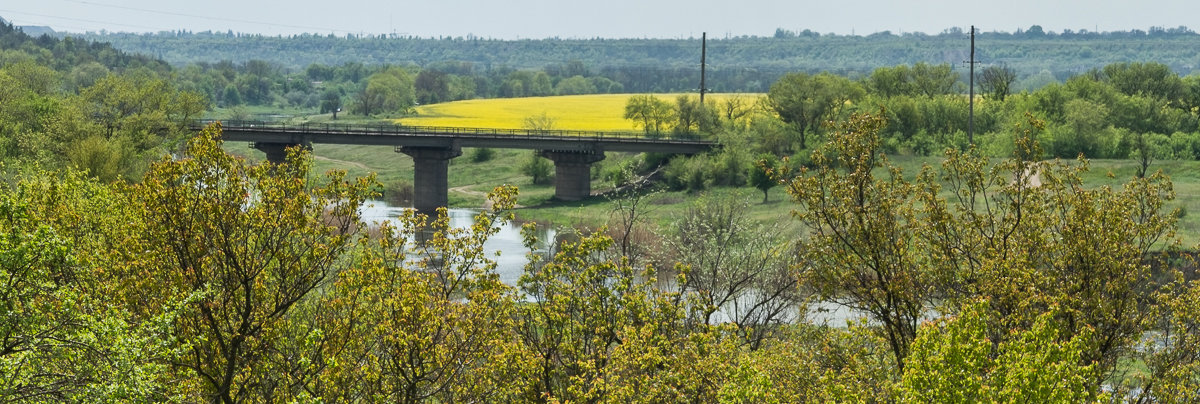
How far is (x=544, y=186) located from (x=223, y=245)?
96.1 m

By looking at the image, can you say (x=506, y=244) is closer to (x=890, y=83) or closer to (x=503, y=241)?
(x=503, y=241)

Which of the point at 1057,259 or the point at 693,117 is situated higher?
the point at 1057,259

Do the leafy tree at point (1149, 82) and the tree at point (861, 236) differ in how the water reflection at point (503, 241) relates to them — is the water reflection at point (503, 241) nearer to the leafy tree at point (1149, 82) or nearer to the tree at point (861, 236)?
the tree at point (861, 236)

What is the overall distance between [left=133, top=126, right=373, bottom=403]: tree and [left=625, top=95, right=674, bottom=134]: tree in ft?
350

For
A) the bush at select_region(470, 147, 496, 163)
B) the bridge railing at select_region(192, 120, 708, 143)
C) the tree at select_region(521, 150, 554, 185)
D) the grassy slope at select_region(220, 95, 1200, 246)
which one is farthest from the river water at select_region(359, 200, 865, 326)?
the bush at select_region(470, 147, 496, 163)

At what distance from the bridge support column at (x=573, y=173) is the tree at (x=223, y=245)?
86231mm

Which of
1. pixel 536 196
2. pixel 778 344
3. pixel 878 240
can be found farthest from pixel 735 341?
pixel 536 196

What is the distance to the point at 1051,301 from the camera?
21.4m

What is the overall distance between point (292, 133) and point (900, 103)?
43.8 metres

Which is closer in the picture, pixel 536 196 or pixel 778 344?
pixel 778 344

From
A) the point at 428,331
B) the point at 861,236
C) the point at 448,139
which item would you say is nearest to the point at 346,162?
the point at 448,139

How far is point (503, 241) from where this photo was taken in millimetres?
85062

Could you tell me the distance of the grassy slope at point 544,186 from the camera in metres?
87.2

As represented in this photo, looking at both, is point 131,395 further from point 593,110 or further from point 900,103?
point 593,110
